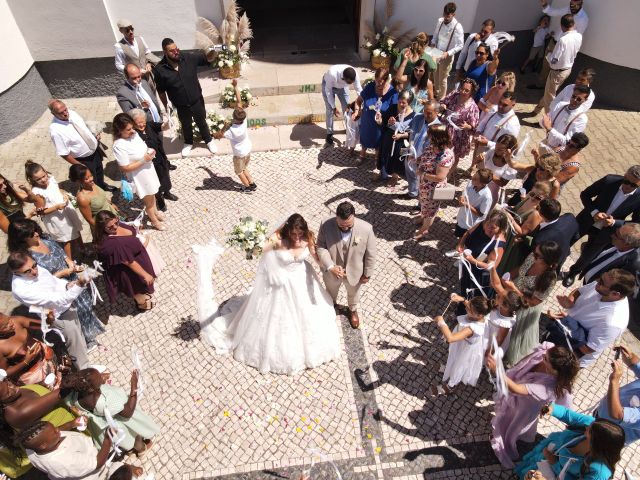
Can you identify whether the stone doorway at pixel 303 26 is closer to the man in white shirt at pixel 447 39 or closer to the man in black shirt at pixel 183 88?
the man in white shirt at pixel 447 39

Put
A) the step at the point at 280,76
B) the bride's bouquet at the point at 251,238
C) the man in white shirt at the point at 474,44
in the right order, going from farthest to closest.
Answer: the step at the point at 280,76
the man in white shirt at the point at 474,44
the bride's bouquet at the point at 251,238

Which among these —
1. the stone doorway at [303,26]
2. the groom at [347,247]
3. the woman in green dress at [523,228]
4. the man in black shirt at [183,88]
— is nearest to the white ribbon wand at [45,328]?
the groom at [347,247]

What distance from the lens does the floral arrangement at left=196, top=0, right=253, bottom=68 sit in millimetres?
10820

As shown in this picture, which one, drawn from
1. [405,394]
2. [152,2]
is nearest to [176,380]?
[405,394]

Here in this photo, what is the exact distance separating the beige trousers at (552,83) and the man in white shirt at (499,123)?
3415 mm

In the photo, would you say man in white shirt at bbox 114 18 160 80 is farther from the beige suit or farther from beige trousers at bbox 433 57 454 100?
beige trousers at bbox 433 57 454 100

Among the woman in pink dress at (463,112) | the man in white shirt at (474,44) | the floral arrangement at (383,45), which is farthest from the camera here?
the floral arrangement at (383,45)

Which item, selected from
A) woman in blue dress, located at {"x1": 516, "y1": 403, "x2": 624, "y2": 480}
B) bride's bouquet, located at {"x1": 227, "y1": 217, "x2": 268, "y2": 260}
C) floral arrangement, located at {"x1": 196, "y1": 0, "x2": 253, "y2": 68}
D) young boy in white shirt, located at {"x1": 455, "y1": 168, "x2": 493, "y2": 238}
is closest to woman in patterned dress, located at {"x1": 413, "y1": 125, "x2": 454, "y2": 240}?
young boy in white shirt, located at {"x1": 455, "y1": 168, "x2": 493, "y2": 238}


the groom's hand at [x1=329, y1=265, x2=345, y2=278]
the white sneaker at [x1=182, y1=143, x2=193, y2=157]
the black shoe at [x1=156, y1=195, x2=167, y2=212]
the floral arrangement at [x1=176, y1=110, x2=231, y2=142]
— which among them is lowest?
the black shoe at [x1=156, y1=195, x2=167, y2=212]

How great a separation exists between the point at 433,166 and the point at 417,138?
1.11 m

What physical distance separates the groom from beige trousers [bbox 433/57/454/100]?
701 centimetres

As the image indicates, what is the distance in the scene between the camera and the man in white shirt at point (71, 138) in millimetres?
7189

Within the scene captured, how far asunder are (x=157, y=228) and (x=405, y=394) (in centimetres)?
518

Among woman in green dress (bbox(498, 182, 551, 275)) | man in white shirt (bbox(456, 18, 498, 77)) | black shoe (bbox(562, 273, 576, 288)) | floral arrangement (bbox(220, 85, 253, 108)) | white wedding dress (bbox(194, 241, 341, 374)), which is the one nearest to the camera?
white wedding dress (bbox(194, 241, 341, 374))
